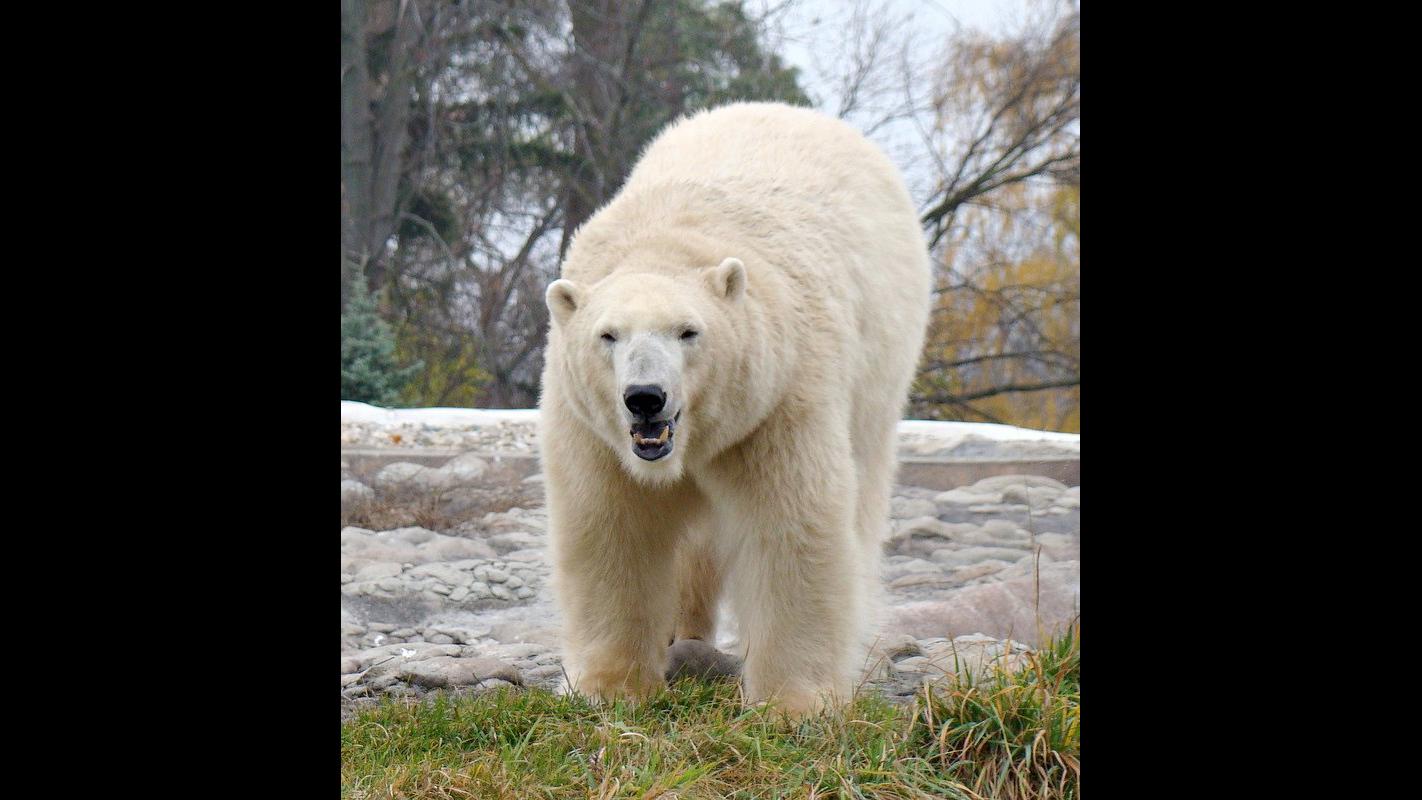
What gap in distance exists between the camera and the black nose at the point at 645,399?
10.2 feet

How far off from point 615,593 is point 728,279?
1.13 meters

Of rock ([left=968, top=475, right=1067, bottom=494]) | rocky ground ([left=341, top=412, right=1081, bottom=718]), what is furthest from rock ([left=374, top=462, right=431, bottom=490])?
rock ([left=968, top=475, right=1067, bottom=494])

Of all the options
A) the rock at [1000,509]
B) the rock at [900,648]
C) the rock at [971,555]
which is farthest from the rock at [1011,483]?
the rock at [900,648]

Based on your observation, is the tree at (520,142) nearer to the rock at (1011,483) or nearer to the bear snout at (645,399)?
the rock at (1011,483)

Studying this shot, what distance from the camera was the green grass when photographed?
2660 millimetres

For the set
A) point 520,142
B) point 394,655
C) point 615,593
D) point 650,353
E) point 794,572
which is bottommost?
point 394,655

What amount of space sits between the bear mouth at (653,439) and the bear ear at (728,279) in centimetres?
54

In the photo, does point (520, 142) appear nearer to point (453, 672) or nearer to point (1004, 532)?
point (1004, 532)

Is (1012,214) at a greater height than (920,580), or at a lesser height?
greater

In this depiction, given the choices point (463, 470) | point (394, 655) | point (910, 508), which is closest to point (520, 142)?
point (463, 470)

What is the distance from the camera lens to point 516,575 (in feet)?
21.5
